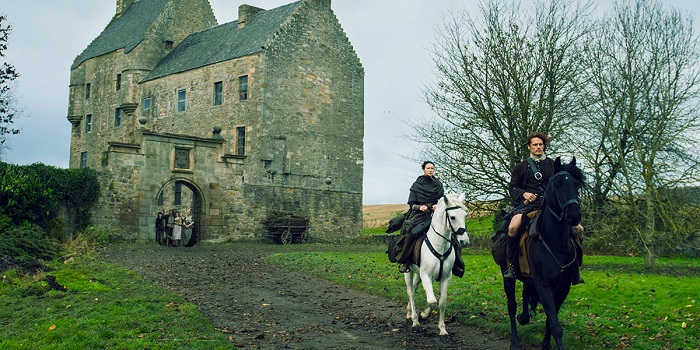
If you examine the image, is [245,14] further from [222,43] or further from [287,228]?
[287,228]

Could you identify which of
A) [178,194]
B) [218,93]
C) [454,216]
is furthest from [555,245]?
[178,194]

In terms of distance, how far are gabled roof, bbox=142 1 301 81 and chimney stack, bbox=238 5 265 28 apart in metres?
0.36

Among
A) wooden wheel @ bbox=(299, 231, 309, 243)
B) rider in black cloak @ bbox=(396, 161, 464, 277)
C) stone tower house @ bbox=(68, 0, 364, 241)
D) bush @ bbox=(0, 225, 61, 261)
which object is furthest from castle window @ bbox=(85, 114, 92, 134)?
rider in black cloak @ bbox=(396, 161, 464, 277)

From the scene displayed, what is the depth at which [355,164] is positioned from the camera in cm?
4381

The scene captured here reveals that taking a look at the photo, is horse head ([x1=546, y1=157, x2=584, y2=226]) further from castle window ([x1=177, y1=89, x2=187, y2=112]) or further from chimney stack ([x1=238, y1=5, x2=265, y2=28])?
→ chimney stack ([x1=238, y1=5, x2=265, y2=28])

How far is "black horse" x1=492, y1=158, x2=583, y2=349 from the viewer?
906 cm

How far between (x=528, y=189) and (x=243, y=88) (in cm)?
3111

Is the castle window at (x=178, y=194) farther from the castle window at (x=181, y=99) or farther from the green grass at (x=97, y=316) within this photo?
the green grass at (x=97, y=316)

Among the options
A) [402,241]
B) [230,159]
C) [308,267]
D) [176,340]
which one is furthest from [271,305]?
[230,159]

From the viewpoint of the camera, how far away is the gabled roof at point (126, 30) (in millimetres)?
49656

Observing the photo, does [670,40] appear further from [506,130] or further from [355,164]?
[355,164]

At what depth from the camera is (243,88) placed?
40.0 meters

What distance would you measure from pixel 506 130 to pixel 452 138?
89.5 inches

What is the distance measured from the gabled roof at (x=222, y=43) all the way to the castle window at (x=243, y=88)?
4.33ft
